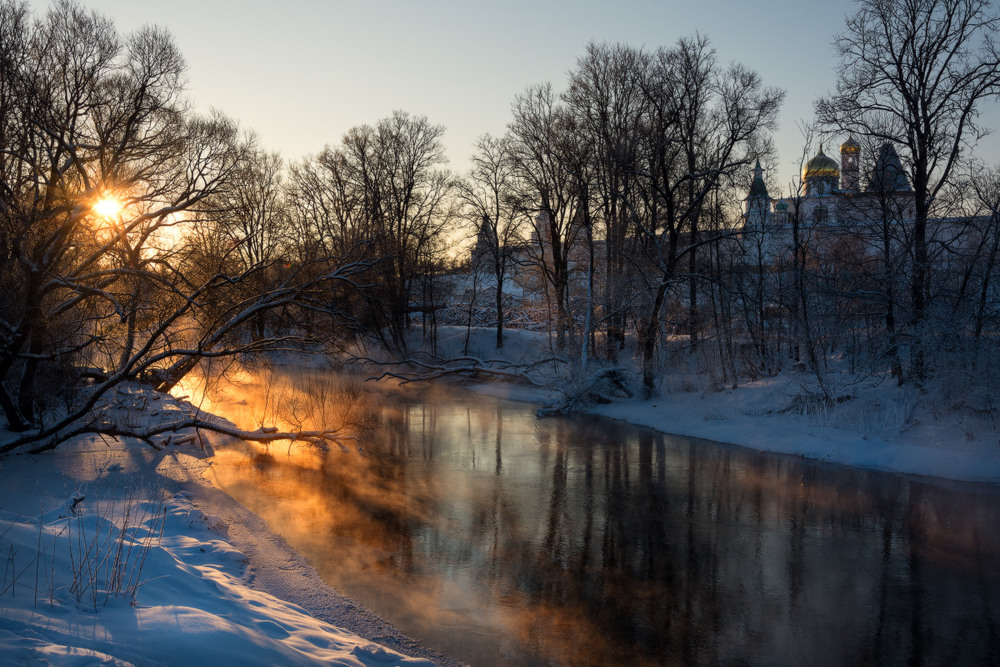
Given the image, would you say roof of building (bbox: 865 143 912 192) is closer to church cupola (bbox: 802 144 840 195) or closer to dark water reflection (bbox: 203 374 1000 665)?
church cupola (bbox: 802 144 840 195)

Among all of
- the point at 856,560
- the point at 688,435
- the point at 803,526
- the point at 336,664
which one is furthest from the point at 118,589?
the point at 688,435

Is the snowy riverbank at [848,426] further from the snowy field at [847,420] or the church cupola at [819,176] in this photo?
the church cupola at [819,176]

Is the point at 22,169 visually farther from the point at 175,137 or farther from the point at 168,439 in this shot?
the point at 168,439

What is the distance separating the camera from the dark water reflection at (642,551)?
22.5 feet

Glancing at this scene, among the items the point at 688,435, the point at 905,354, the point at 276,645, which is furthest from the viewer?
the point at 688,435

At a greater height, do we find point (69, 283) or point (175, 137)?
point (175, 137)

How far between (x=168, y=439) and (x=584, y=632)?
34.1ft

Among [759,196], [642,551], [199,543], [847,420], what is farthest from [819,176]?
[199,543]

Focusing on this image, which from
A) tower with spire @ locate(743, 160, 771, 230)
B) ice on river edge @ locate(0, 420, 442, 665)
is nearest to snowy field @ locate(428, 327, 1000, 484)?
tower with spire @ locate(743, 160, 771, 230)

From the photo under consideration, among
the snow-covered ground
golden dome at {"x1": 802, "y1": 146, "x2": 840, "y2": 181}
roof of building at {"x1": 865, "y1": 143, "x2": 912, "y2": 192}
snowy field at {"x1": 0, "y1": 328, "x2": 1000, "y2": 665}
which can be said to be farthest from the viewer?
golden dome at {"x1": 802, "y1": 146, "x2": 840, "y2": 181}

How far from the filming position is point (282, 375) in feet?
88.8

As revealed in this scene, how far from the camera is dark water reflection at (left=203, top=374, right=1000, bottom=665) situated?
22.5 ft

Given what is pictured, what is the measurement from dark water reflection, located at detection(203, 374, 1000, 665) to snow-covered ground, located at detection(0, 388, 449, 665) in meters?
0.55

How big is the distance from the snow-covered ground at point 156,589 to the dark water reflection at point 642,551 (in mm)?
551
